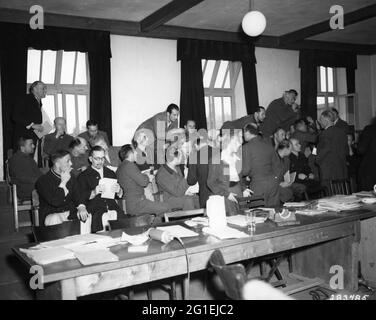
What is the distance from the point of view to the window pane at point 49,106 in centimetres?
719

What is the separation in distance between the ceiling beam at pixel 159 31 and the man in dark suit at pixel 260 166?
11.4ft

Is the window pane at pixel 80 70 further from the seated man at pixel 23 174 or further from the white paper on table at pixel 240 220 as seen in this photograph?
the white paper on table at pixel 240 220


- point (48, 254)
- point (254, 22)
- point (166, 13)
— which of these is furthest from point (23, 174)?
point (254, 22)

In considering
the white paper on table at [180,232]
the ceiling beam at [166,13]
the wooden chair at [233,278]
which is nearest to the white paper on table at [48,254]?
the white paper on table at [180,232]

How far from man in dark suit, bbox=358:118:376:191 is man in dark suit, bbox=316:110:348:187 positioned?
88 cm

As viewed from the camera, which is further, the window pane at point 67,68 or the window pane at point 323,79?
the window pane at point 323,79

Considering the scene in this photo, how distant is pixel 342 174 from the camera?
6.21 metres

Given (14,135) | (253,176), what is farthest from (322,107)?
(14,135)

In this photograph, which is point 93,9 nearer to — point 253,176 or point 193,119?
point 193,119

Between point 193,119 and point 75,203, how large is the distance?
4.02 meters

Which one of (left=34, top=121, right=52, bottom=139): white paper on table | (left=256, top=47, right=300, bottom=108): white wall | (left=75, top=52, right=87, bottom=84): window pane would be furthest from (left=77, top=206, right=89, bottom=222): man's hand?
(left=256, top=47, right=300, bottom=108): white wall

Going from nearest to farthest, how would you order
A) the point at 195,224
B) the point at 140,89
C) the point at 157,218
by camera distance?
the point at 195,224 < the point at 157,218 < the point at 140,89
